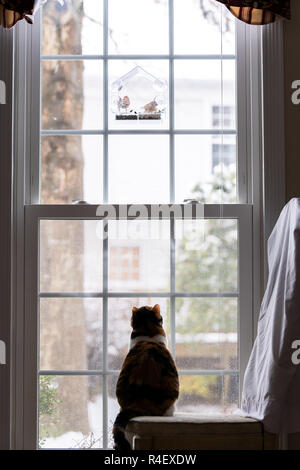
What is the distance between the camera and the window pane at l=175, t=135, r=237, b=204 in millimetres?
2680

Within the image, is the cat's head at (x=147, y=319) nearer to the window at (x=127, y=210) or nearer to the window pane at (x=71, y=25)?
the window at (x=127, y=210)

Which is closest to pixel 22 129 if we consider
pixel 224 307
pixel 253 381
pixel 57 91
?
pixel 57 91

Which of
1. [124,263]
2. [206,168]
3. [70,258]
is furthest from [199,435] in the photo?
[206,168]

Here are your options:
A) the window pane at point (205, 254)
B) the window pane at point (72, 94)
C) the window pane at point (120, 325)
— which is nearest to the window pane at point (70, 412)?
the window pane at point (120, 325)

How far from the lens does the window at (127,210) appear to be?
2600mm

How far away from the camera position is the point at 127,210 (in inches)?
104

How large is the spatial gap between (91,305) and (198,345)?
1.56 feet

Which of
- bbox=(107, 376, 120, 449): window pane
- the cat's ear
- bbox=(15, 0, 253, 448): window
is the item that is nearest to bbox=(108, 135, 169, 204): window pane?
bbox=(15, 0, 253, 448): window

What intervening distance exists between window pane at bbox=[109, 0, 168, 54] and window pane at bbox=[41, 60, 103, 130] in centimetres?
14

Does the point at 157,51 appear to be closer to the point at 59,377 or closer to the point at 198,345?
the point at 198,345

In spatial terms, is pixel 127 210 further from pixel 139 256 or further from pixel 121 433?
pixel 121 433

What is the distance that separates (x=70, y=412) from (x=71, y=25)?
5.40ft

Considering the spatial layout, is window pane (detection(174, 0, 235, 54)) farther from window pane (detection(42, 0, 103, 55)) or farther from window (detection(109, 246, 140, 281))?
window (detection(109, 246, 140, 281))

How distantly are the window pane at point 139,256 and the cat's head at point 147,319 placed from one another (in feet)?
0.76
